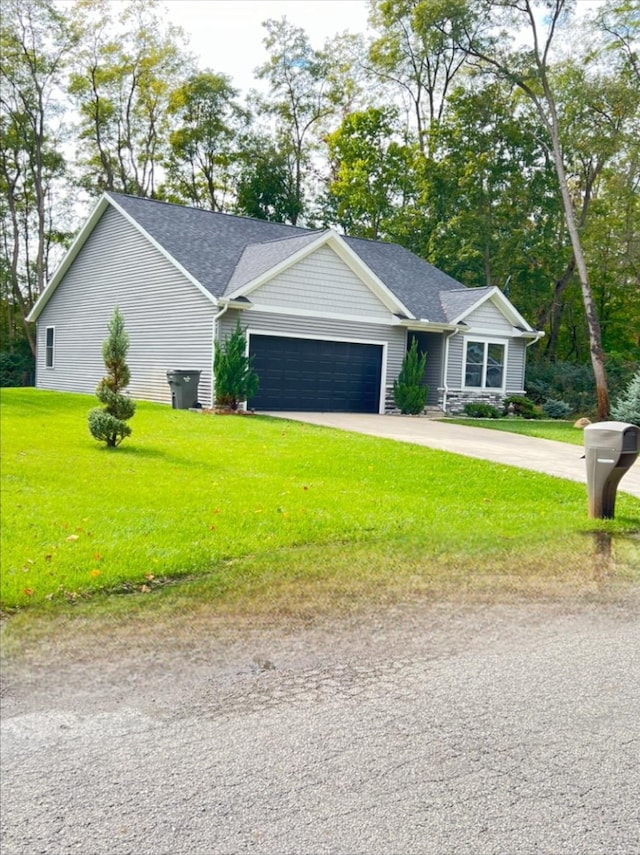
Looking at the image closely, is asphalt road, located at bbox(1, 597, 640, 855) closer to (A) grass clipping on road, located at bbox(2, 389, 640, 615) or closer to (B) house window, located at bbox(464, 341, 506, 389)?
(A) grass clipping on road, located at bbox(2, 389, 640, 615)

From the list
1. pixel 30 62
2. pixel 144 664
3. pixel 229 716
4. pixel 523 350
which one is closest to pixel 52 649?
pixel 144 664

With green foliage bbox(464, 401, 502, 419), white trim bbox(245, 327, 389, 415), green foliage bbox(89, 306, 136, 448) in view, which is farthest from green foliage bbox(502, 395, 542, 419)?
green foliage bbox(89, 306, 136, 448)

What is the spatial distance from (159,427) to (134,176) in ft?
96.7

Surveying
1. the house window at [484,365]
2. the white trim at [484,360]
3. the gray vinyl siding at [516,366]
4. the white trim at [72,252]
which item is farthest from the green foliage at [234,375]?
the gray vinyl siding at [516,366]

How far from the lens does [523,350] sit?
2625 centimetres

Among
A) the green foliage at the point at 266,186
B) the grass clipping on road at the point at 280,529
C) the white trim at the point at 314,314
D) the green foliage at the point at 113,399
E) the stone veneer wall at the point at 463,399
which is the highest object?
the green foliage at the point at 266,186

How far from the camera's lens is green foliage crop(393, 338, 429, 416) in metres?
22.7

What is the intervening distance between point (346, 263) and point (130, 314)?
6511 mm

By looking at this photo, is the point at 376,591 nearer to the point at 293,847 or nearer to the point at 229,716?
the point at 229,716

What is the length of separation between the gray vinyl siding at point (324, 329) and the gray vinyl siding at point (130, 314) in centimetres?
80

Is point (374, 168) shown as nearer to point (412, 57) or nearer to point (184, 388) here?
point (412, 57)

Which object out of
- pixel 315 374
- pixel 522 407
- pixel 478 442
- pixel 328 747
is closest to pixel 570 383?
pixel 522 407

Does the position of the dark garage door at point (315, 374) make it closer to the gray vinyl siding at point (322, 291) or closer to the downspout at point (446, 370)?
the gray vinyl siding at point (322, 291)

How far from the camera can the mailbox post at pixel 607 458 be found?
8.52 metres
